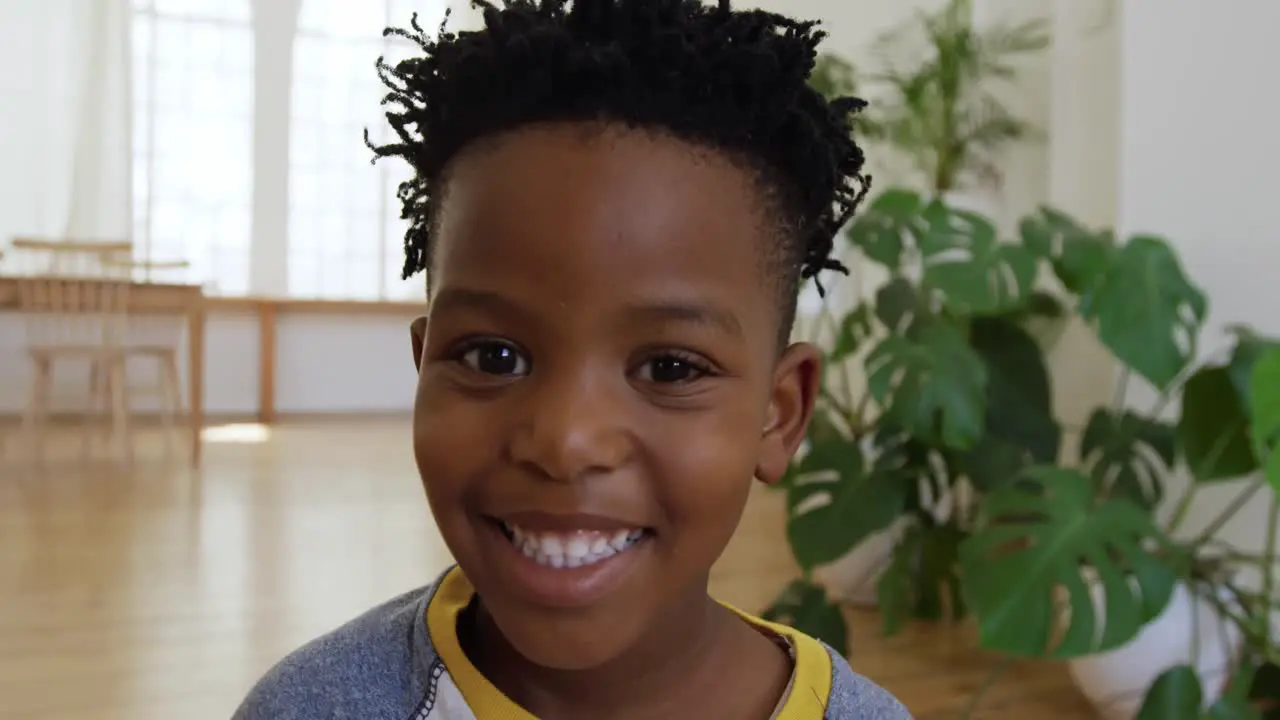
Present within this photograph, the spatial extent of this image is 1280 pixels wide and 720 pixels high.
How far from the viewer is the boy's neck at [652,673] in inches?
27.6

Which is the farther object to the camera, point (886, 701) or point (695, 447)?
point (886, 701)

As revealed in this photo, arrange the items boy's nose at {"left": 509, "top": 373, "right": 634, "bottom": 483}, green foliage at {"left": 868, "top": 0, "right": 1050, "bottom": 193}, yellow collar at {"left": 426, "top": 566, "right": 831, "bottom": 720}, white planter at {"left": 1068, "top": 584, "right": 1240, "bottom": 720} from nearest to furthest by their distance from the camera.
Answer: boy's nose at {"left": 509, "top": 373, "right": 634, "bottom": 483} < yellow collar at {"left": 426, "top": 566, "right": 831, "bottom": 720} < white planter at {"left": 1068, "top": 584, "right": 1240, "bottom": 720} < green foliage at {"left": 868, "top": 0, "right": 1050, "bottom": 193}

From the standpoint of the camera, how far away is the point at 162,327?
4.96 metres

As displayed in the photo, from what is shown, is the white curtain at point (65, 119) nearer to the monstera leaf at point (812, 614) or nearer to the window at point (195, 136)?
the window at point (195, 136)

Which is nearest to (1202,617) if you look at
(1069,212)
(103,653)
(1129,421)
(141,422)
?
(1129,421)

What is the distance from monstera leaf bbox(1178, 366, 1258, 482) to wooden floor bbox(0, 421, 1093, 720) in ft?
1.55

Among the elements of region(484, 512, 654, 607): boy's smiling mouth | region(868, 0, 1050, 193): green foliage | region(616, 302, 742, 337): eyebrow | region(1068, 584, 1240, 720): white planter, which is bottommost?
region(1068, 584, 1240, 720): white planter

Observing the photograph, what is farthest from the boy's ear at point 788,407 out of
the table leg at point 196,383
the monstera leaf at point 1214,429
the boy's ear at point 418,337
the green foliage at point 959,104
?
the table leg at point 196,383

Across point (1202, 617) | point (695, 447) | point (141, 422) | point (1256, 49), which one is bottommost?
point (141, 422)

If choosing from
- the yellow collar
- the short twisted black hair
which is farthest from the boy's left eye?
the yellow collar

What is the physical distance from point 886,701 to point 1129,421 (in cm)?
113

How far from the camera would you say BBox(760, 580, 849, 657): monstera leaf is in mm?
1765

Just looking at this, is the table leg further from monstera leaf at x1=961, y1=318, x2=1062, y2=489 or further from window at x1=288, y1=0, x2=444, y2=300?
monstera leaf at x1=961, y1=318, x2=1062, y2=489

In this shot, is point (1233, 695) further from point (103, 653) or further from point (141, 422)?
point (141, 422)
